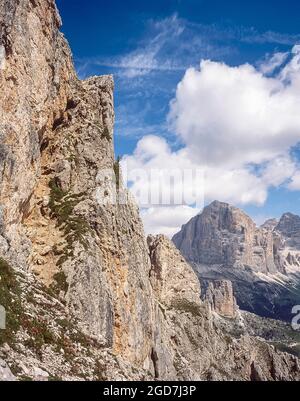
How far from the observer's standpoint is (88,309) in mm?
52625

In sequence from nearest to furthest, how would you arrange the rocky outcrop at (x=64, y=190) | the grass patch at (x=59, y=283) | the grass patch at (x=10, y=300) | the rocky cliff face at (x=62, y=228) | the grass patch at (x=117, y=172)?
1. the grass patch at (x=10, y=300)
2. the rocky cliff face at (x=62, y=228)
3. the rocky outcrop at (x=64, y=190)
4. the grass patch at (x=59, y=283)
5. the grass patch at (x=117, y=172)

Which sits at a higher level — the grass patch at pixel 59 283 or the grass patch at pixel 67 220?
the grass patch at pixel 67 220

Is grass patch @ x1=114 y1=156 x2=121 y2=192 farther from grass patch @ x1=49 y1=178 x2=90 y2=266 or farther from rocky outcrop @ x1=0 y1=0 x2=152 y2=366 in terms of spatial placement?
grass patch @ x1=49 y1=178 x2=90 y2=266

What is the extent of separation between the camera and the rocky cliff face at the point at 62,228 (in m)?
25.0

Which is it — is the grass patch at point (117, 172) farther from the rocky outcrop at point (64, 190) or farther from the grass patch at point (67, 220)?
the grass patch at point (67, 220)

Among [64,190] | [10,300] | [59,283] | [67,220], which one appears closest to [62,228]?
[67,220]

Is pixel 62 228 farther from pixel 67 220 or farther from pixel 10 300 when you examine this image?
pixel 10 300

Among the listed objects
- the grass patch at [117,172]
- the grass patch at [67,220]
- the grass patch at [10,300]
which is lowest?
the grass patch at [10,300]

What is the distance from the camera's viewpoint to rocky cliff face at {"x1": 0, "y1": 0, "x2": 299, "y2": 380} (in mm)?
25031

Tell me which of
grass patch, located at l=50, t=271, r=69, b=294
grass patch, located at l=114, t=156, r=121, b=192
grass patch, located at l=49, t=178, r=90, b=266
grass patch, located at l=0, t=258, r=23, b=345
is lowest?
grass patch, located at l=0, t=258, r=23, b=345

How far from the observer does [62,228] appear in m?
58.1

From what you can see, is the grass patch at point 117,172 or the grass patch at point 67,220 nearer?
the grass patch at point 67,220

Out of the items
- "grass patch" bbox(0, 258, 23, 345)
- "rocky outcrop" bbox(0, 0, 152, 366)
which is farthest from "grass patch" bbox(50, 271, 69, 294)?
"grass patch" bbox(0, 258, 23, 345)

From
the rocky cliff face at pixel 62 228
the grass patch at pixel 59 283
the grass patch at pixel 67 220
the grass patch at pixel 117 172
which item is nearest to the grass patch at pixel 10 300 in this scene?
the rocky cliff face at pixel 62 228
